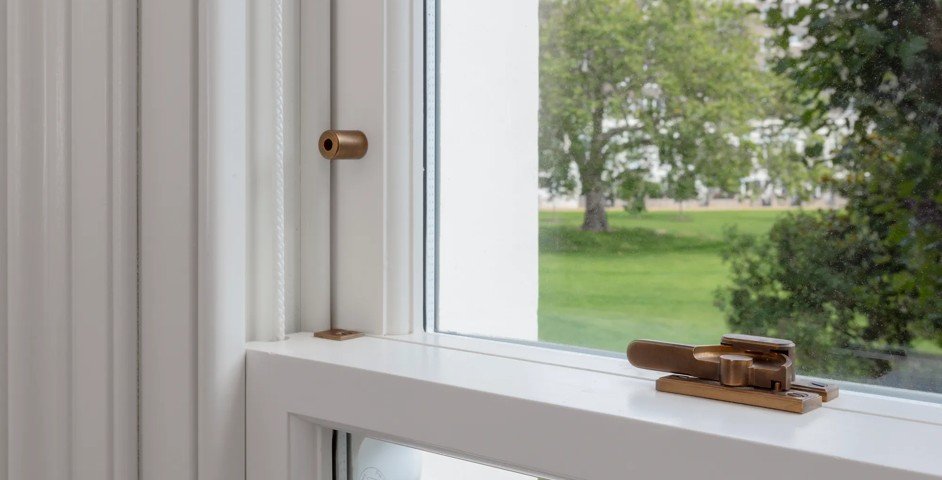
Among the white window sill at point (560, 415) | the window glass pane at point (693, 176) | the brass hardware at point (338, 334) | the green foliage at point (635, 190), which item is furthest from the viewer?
the brass hardware at point (338, 334)

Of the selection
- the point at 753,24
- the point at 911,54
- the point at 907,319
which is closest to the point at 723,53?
the point at 753,24

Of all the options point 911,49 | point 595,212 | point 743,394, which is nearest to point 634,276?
point 595,212

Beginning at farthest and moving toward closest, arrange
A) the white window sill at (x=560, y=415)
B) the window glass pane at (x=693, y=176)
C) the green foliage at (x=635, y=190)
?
the green foliage at (x=635, y=190) < the window glass pane at (x=693, y=176) < the white window sill at (x=560, y=415)

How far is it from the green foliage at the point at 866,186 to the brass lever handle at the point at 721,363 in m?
0.08

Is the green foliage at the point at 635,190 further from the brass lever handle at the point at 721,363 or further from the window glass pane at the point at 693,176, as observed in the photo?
the brass lever handle at the point at 721,363

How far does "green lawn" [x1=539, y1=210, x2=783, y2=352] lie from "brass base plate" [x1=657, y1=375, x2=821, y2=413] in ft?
0.31

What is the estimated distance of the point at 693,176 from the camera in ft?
2.37

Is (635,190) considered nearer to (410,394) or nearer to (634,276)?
(634,276)

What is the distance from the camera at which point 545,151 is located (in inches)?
32.3

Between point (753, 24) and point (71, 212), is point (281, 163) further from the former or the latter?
point (753, 24)

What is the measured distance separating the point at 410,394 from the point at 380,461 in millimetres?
154

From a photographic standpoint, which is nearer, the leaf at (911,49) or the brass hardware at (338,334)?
the leaf at (911,49)

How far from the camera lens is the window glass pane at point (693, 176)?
625 mm

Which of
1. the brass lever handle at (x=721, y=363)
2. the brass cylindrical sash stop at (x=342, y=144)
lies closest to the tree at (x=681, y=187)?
the brass lever handle at (x=721, y=363)
